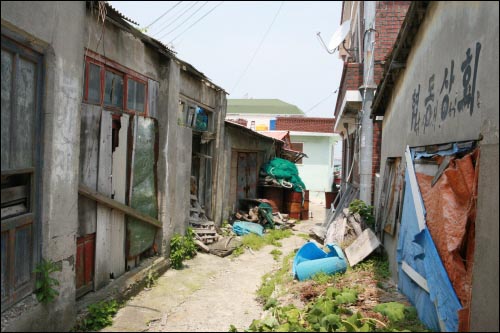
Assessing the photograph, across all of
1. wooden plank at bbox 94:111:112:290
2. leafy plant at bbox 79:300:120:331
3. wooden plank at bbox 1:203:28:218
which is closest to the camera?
wooden plank at bbox 1:203:28:218

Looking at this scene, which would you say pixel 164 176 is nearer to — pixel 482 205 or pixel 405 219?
pixel 405 219

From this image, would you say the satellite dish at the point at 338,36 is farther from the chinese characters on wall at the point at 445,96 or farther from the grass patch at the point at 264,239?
the chinese characters on wall at the point at 445,96

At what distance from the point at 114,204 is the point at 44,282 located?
1954 millimetres

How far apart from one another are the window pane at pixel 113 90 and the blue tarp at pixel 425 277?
4.38 m

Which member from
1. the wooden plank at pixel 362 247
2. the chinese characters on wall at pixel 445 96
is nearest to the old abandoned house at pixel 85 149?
the wooden plank at pixel 362 247

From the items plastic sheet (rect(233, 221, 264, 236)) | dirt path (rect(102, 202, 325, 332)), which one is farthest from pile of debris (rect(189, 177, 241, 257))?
plastic sheet (rect(233, 221, 264, 236))

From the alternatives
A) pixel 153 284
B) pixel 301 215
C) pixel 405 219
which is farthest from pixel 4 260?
pixel 301 215

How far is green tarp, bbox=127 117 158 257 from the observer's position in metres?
6.62

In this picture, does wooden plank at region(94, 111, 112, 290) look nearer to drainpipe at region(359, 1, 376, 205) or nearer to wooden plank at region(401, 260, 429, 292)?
wooden plank at region(401, 260, 429, 292)

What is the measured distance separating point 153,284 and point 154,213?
4.19ft

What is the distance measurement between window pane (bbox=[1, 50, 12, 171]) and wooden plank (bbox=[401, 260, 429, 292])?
420 cm

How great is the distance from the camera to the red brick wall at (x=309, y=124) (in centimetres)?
2783

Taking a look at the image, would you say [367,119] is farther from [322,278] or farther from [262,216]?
[262,216]

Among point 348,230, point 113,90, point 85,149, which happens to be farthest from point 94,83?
point 348,230
